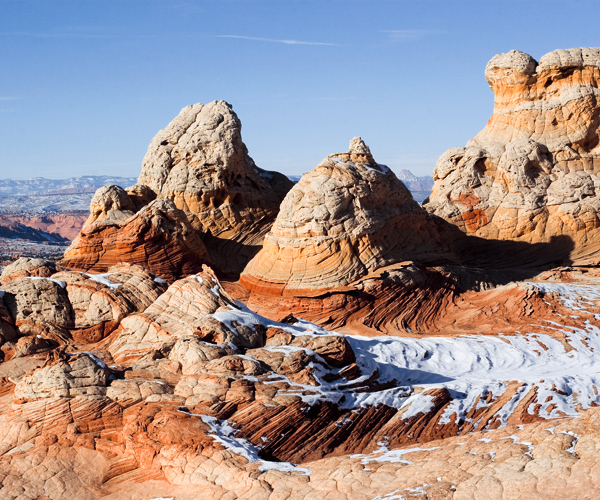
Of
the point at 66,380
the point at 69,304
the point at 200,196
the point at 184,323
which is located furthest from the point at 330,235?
the point at 66,380

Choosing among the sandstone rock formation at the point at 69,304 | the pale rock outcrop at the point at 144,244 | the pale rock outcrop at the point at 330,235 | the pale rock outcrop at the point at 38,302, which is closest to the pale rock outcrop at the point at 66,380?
the sandstone rock formation at the point at 69,304

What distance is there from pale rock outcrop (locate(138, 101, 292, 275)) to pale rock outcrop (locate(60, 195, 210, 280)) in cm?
239

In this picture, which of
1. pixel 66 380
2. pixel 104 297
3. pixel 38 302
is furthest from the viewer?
pixel 104 297

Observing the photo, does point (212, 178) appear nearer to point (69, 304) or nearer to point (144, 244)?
point (144, 244)

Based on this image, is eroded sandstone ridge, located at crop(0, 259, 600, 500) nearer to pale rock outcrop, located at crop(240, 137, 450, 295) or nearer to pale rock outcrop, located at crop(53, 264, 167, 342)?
pale rock outcrop, located at crop(53, 264, 167, 342)

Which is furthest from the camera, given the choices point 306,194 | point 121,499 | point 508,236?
point 508,236

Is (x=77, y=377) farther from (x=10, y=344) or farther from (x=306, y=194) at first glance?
(x=306, y=194)

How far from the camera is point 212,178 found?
2519 centimetres

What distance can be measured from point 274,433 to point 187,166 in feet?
51.2

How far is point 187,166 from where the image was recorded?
997 inches

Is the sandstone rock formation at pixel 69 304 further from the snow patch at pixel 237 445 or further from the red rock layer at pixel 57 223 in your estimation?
the red rock layer at pixel 57 223

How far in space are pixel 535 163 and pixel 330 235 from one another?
31.9ft

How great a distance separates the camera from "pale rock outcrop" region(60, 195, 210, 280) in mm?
21156

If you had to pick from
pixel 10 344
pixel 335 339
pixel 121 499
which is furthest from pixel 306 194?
pixel 121 499
